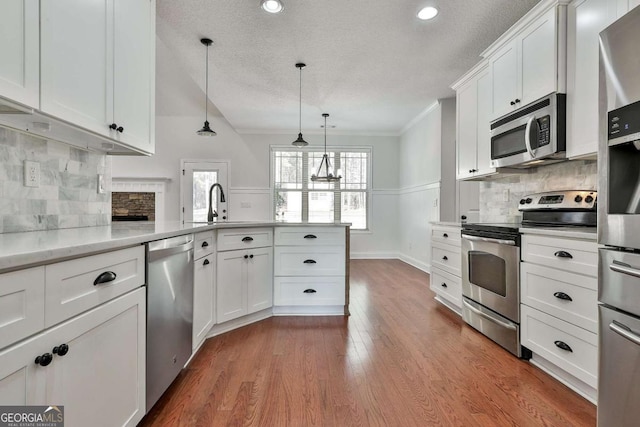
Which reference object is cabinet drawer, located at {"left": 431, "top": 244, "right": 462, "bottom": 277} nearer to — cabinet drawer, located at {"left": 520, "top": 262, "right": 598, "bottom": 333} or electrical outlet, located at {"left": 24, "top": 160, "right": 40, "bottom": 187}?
cabinet drawer, located at {"left": 520, "top": 262, "right": 598, "bottom": 333}

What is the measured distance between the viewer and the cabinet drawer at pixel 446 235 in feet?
10.2

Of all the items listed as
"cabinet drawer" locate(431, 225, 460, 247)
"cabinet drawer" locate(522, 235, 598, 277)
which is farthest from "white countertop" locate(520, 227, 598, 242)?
A: "cabinet drawer" locate(431, 225, 460, 247)

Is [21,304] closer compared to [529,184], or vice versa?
[21,304]

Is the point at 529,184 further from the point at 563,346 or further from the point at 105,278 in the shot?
the point at 105,278

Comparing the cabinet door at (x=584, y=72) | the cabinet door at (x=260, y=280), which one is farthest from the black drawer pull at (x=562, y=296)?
the cabinet door at (x=260, y=280)

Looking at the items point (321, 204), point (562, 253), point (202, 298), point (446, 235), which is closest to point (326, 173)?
point (321, 204)

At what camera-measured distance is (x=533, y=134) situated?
7.56 feet

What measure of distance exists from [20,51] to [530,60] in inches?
116

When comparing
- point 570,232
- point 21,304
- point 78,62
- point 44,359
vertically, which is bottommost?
point 44,359

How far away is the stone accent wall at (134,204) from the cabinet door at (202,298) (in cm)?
490

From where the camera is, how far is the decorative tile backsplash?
1398 millimetres

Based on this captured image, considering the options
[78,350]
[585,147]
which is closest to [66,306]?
[78,350]

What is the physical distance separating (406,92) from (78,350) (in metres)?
4.53

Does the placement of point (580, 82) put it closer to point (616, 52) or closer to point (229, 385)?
point (616, 52)
